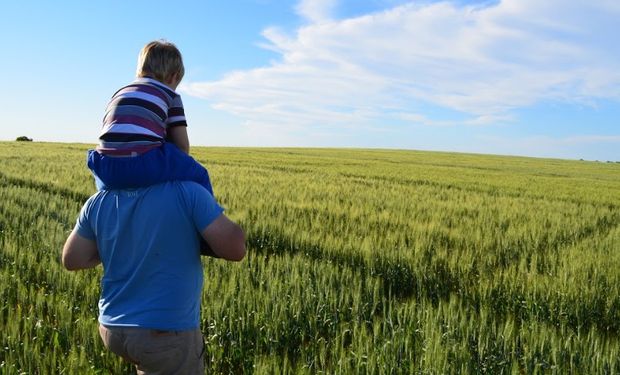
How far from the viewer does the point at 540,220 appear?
8.49 meters

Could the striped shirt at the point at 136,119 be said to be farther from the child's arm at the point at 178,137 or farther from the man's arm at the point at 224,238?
the man's arm at the point at 224,238

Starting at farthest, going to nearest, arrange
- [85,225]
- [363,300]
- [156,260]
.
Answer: [363,300]
[85,225]
[156,260]

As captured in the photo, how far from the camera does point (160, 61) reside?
5.73ft

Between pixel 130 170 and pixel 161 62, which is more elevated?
pixel 161 62

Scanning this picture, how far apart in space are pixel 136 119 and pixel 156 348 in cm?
84

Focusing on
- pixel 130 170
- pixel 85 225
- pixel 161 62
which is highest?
pixel 161 62

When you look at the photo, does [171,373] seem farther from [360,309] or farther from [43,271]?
[43,271]

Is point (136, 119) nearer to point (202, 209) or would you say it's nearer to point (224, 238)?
point (202, 209)

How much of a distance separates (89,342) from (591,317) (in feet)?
12.6

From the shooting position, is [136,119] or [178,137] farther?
[178,137]

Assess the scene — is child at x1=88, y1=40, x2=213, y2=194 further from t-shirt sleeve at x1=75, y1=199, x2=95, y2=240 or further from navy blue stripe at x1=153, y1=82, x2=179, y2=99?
t-shirt sleeve at x1=75, y1=199, x2=95, y2=240

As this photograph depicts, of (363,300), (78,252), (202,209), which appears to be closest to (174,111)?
(202,209)

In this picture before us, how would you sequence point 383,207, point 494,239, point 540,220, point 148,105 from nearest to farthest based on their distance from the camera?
point 148,105, point 494,239, point 540,220, point 383,207

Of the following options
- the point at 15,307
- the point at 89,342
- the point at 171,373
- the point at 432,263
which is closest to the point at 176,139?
the point at 171,373
